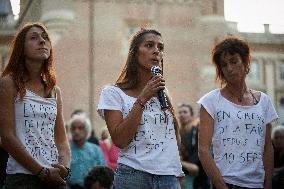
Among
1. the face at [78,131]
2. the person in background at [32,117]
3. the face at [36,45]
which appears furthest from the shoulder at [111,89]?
the face at [78,131]

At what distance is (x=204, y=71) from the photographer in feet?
74.7

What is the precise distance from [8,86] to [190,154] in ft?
15.1

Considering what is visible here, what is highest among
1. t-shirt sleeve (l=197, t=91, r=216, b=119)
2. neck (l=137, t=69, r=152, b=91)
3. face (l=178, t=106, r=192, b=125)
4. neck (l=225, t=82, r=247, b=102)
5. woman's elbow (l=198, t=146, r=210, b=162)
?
neck (l=137, t=69, r=152, b=91)

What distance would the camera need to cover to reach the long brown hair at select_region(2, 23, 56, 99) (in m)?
3.59

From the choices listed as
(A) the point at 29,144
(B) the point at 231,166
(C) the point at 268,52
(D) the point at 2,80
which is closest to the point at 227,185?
(B) the point at 231,166

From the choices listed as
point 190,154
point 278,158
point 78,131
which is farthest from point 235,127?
point 190,154

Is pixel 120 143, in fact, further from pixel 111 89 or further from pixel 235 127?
pixel 235 127

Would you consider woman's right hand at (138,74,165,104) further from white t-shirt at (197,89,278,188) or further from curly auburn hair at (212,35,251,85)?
curly auburn hair at (212,35,251,85)

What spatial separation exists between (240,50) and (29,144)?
5.60 feet

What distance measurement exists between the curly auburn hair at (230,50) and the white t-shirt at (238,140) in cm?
25

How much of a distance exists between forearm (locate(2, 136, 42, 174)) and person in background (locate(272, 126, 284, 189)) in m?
2.24

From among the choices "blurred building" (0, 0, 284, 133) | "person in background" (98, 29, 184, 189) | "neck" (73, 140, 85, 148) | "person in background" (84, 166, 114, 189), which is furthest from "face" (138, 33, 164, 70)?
"blurred building" (0, 0, 284, 133)

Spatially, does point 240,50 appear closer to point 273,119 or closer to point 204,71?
point 273,119

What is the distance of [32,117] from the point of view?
138 inches
